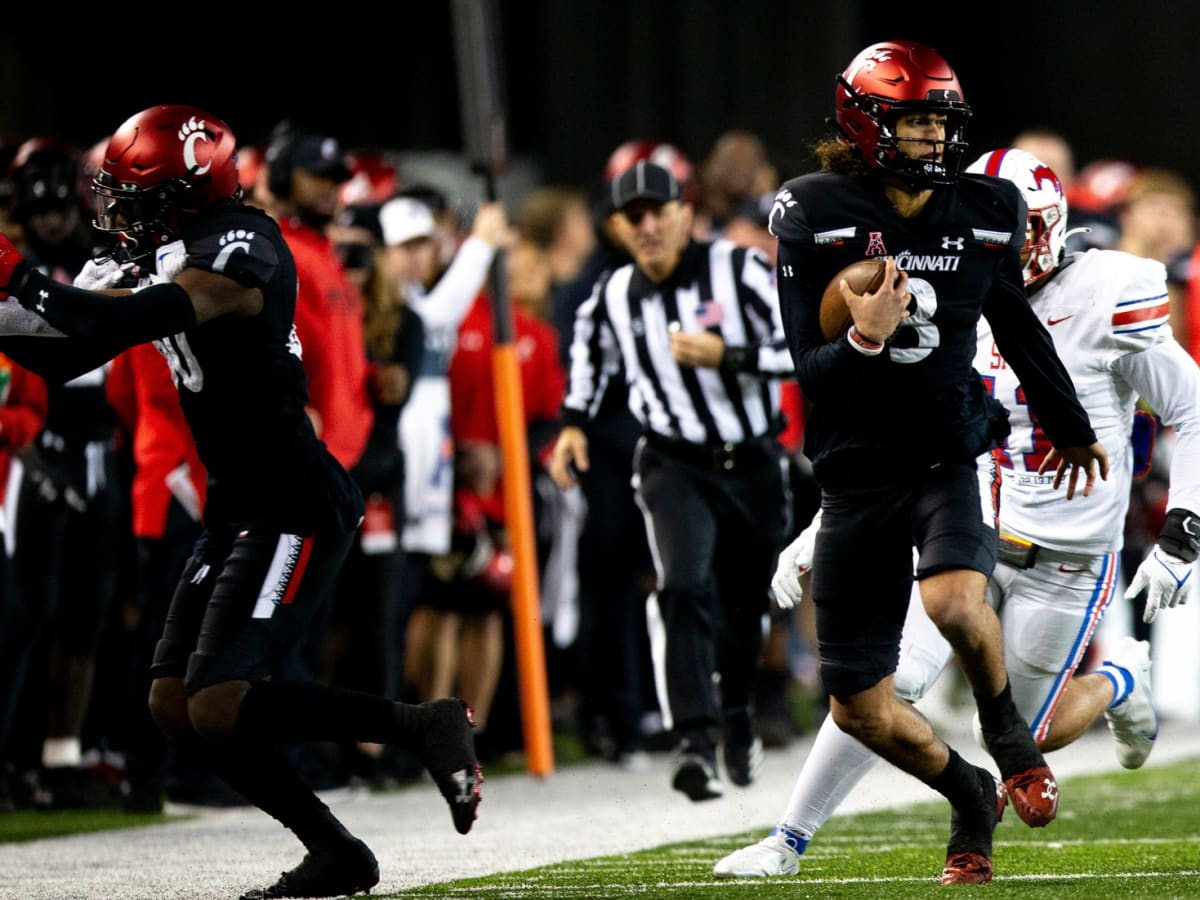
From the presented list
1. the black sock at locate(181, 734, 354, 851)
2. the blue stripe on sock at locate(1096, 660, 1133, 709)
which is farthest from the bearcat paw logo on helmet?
the blue stripe on sock at locate(1096, 660, 1133, 709)

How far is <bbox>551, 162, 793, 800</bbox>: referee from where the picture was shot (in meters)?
6.46

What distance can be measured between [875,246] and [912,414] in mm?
350

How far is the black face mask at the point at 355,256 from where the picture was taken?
730cm

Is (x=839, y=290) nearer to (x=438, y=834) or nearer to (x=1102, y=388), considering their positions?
(x=1102, y=388)

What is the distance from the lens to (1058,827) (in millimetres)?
5914

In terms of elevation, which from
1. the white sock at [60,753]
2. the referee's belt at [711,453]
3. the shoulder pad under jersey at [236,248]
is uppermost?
the shoulder pad under jersey at [236,248]

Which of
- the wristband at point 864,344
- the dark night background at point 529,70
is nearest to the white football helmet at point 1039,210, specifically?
the wristband at point 864,344

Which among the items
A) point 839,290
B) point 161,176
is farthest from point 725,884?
point 161,176

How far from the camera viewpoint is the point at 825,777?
4.79 meters

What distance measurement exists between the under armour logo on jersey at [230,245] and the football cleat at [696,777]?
2.53m

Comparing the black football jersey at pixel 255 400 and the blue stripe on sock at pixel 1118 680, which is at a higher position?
the black football jersey at pixel 255 400

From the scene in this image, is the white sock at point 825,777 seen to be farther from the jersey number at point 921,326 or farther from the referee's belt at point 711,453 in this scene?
the referee's belt at point 711,453

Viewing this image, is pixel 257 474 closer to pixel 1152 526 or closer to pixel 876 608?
pixel 876 608

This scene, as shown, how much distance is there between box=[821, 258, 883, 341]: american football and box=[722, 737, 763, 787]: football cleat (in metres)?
2.54
